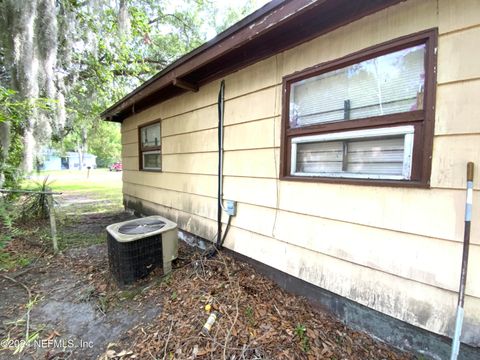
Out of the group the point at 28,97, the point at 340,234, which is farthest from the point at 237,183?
the point at 28,97

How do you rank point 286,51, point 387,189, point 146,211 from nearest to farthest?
point 387,189 → point 286,51 → point 146,211

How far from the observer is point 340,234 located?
1937mm

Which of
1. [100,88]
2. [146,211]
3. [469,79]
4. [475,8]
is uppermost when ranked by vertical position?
[100,88]

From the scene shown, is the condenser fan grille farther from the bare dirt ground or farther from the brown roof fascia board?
the brown roof fascia board

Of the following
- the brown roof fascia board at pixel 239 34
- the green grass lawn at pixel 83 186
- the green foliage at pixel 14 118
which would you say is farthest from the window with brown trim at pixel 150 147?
the green grass lawn at pixel 83 186

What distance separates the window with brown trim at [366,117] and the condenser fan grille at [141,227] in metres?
1.64

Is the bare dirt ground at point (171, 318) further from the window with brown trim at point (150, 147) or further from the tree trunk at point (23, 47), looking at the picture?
the tree trunk at point (23, 47)

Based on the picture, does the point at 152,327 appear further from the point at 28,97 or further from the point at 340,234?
the point at 28,97

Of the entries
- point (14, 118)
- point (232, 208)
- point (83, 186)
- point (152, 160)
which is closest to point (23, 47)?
point (14, 118)

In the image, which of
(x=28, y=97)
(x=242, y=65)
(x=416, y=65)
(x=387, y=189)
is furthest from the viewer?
(x=28, y=97)

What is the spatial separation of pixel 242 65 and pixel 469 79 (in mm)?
2011

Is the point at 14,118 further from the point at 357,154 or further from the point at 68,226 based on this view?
the point at 357,154

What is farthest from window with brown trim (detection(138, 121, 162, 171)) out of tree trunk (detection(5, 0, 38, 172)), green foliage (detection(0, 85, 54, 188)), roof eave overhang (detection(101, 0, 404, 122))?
tree trunk (detection(5, 0, 38, 172))

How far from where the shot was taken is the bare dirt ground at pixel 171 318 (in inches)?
67.2
